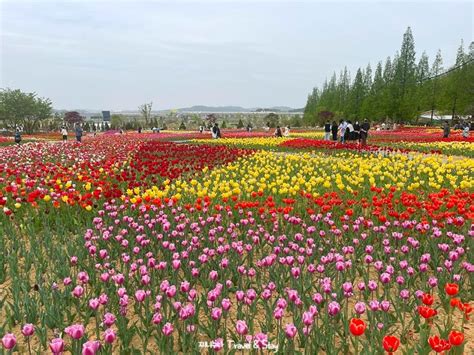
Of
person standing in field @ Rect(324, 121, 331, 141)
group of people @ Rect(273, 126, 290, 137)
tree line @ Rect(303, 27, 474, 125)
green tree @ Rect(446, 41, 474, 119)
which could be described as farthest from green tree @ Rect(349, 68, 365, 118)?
person standing in field @ Rect(324, 121, 331, 141)

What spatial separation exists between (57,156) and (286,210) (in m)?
15.4

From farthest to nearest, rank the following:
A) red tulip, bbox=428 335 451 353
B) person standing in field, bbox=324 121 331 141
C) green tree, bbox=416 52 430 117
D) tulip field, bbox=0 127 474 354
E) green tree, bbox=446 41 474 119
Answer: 1. green tree, bbox=416 52 430 117
2. green tree, bbox=446 41 474 119
3. person standing in field, bbox=324 121 331 141
4. tulip field, bbox=0 127 474 354
5. red tulip, bbox=428 335 451 353

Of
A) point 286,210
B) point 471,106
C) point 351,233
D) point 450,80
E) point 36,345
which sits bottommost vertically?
point 36,345

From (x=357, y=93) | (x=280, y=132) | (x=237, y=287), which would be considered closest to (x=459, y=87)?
(x=357, y=93)

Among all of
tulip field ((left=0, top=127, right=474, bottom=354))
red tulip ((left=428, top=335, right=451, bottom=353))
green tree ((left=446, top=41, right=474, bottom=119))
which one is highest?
green tree ((left=446, top=41, right=474, bottom=119))

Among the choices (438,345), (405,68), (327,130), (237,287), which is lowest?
(237,287)

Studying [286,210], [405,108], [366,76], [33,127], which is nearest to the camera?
[286,210]

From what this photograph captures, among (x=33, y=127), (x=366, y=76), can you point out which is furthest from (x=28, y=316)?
(x=366, y=76)

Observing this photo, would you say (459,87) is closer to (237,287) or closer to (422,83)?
(422,83)

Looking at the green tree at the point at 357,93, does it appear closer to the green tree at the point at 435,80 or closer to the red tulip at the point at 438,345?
the green tree at the point at 435,80

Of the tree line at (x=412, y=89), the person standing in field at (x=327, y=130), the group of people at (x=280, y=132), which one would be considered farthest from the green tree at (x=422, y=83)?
the person standing in field at (x=327, y=130)

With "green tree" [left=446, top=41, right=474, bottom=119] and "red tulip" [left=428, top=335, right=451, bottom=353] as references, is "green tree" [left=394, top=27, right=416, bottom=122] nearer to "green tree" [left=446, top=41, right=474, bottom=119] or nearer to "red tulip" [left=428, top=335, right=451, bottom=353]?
"green tree" [left=446, top=41, right=474, bottom=119]

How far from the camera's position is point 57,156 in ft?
60.8

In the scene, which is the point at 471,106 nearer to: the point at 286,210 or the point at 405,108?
the point at 405,108
